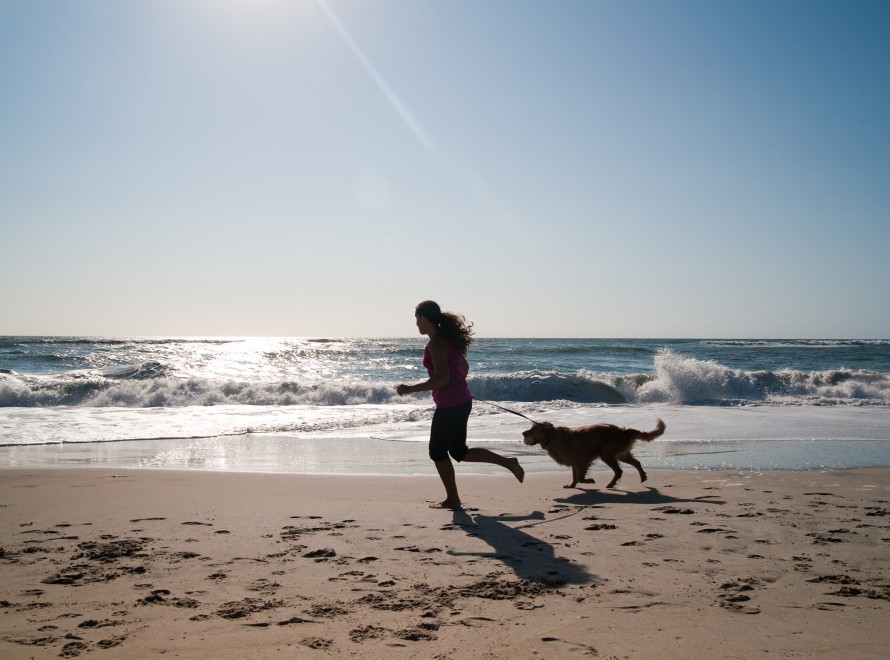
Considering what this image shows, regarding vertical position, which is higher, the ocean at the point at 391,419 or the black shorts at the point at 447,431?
the black shorts at the point at 447,431

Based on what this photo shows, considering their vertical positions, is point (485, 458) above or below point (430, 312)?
below

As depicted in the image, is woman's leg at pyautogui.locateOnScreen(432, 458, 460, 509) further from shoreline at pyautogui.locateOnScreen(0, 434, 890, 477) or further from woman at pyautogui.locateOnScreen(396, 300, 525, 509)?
shoreline at pyautogui.locateOnScreen(0, 434, 890, 477)

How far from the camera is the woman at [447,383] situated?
17.3 ft

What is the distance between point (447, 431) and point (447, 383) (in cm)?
41

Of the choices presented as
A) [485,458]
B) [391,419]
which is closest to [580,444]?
[485,458]

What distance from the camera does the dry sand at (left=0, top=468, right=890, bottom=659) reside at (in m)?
2.69

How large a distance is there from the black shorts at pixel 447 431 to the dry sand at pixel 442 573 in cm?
49

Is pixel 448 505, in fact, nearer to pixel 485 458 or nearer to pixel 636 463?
pixel 485 458

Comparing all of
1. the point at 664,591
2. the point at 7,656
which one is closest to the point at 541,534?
the point at 664,591

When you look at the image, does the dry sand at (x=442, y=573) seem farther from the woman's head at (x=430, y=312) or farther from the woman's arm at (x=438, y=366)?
the woman's head at (x=430, y=312)

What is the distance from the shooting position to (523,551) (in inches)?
159

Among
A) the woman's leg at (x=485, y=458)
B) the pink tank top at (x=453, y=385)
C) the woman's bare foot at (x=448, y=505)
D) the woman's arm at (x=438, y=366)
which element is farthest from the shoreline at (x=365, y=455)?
the woman's arm at (x=438, y=366)

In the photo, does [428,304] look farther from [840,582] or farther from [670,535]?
[840,582]

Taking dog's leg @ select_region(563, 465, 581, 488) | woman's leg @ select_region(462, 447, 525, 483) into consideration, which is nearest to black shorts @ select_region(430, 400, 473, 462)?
woman's leg @ select_region(462, 447, 525, 483)
